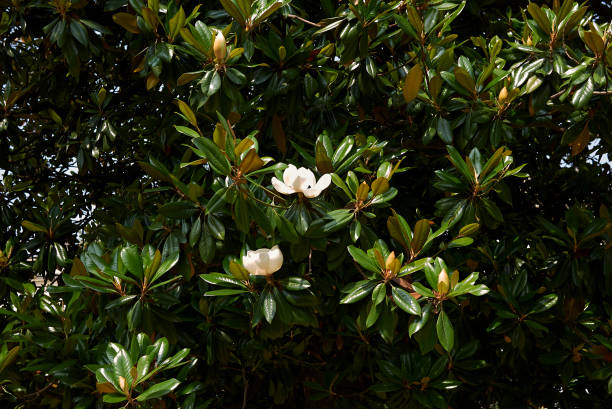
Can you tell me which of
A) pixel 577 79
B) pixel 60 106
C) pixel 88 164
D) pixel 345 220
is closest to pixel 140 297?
pixel 345 220

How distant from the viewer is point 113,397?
1.73m

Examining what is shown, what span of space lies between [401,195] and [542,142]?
102 centimetres

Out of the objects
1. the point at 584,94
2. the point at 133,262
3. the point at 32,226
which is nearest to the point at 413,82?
the point at 584,94

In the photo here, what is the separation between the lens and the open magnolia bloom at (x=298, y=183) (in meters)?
1.69

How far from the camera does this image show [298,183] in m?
1.70

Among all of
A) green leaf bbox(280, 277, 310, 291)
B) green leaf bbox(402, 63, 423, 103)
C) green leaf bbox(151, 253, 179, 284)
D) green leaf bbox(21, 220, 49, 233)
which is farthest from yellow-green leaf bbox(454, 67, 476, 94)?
green leaf bbox(21, 220, 49, 233)

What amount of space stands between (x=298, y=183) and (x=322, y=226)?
17 centimetres

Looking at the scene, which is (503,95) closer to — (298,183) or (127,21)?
(298,183)

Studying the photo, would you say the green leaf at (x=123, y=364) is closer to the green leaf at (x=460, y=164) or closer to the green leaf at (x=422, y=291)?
the green leaf at (x=422, y=291)

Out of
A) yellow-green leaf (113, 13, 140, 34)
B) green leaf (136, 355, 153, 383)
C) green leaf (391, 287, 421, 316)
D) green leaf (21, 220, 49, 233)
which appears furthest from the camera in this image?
green leaf (21, 220, 49, 233)

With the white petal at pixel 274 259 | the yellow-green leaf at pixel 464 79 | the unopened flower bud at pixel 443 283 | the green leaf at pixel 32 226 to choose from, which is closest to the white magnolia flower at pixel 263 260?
the white petal at pixel 274 259

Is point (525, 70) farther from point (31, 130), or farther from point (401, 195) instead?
point (31, 130)

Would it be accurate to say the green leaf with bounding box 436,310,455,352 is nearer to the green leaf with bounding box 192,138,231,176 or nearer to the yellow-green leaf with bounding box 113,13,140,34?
the green leaf with bounding box 192,138,231,176

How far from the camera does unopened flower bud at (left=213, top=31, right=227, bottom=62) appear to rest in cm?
187
